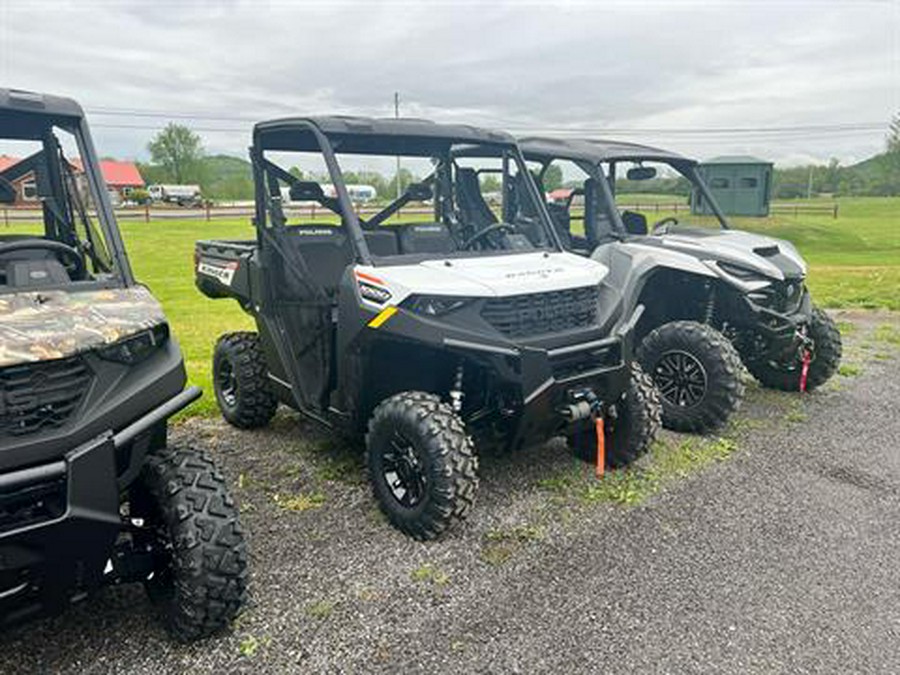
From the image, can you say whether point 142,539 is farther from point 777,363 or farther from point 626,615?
point 777,363

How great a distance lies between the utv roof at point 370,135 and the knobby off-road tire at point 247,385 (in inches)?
64.4

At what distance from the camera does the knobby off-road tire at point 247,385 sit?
531 centimetres

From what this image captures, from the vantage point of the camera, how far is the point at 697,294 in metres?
5.95

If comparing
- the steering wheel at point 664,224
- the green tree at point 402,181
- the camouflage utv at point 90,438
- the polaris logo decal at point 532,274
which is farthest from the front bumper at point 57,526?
the steering wheel at point 664,224

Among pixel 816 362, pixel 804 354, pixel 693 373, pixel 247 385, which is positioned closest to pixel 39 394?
pixel 247 385

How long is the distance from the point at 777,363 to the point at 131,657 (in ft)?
18.6

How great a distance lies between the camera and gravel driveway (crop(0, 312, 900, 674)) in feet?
9.05

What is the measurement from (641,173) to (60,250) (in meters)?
5.13

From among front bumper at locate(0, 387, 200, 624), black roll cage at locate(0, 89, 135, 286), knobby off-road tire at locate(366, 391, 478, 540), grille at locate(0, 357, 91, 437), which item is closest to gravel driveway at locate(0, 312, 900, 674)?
knobby off-road tire at locate(366, 391, 478, 540)

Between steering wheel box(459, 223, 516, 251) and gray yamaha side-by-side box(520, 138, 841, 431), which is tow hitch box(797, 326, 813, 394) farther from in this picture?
steering wheel box(459, 223, 516, 251)

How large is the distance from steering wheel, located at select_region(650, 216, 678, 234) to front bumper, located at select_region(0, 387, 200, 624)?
5206 mm

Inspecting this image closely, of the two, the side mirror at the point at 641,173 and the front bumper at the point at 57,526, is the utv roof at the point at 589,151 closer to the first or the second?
the side mirror at the point at 641,173

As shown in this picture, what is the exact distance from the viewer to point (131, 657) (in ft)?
8.94

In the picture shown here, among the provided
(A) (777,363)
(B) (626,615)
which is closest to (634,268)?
(A) (777,363)
